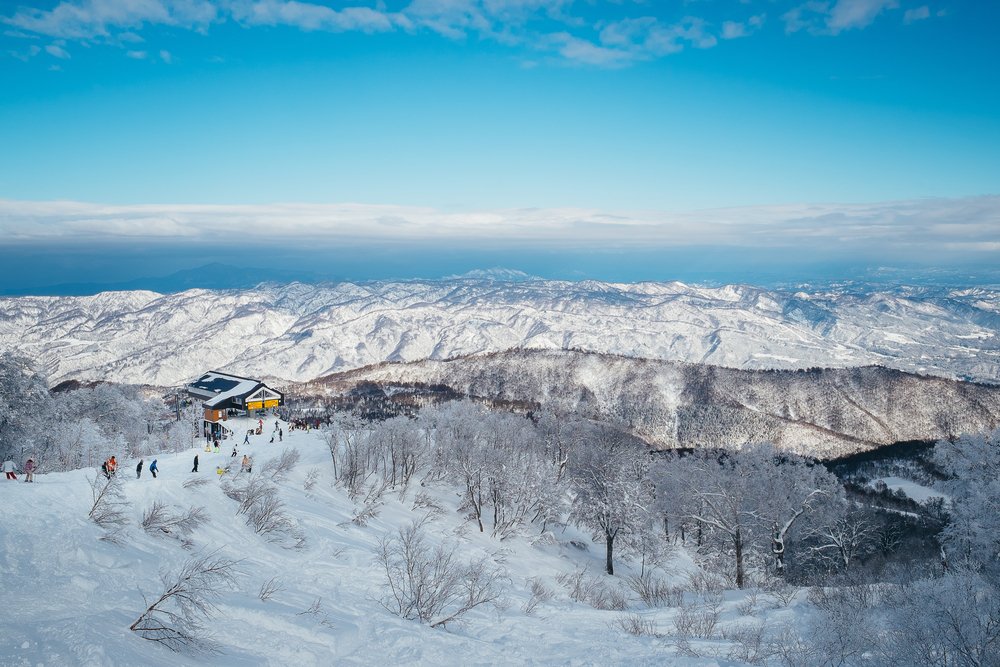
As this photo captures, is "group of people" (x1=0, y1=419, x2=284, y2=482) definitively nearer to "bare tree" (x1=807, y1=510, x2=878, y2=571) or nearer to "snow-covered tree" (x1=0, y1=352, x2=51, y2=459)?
"snow-covered tree" (x1=0, y1=352, x2=51, y2=459)

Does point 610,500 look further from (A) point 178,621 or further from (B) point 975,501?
(A) point 178,621

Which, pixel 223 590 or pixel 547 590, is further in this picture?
pixel 547 590

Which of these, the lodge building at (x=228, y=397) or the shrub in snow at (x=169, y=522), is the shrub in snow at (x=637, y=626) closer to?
the shrub in snow at (x=169, y=522)

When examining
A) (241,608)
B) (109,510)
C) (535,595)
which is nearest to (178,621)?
(241,608)

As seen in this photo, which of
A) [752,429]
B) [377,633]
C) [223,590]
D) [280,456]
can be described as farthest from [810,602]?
[752,429]

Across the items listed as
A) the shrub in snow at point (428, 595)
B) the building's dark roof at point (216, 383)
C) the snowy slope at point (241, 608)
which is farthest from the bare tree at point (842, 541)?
the building's dark roof at point (216, 383)

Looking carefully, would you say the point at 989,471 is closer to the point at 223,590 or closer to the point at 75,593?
the point at 223,590
